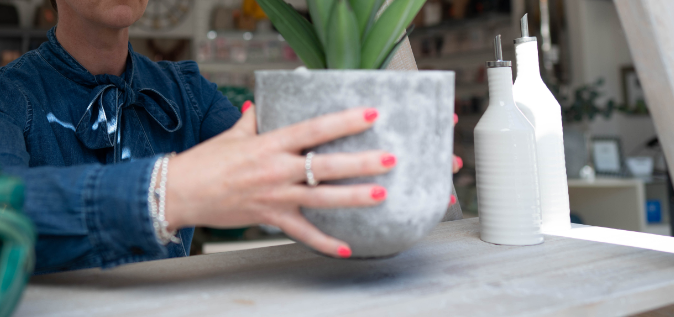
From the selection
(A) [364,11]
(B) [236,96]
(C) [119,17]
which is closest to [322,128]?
(A) [364,11]

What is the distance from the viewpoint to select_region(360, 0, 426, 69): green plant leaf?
1.49ft

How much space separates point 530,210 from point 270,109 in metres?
0.35

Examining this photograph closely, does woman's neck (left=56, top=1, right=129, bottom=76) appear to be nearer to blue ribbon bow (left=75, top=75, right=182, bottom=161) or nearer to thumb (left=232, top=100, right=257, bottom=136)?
blue ribbon bow (left=75, top=75, right=182, bottom=161)

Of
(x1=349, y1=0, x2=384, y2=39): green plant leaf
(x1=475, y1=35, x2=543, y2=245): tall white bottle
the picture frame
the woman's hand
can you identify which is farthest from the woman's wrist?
the picture frame

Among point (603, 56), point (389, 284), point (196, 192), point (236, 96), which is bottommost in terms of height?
point (389, 284)

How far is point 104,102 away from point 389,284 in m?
0.63

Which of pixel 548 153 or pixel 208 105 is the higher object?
pixel 208 105

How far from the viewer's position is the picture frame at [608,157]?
3.46 metres

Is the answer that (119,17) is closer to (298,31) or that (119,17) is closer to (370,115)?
(298,31)

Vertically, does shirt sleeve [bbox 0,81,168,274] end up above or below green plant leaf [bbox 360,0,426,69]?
below

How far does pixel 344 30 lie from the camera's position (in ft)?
1.38

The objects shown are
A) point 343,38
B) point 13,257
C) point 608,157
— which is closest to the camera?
point 13,257

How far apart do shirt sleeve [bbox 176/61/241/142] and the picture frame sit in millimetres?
3116

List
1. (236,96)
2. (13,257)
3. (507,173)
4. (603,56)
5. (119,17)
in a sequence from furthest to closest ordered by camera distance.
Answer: (603,56), (236,96), (119,17), (507,173), (13,257)
